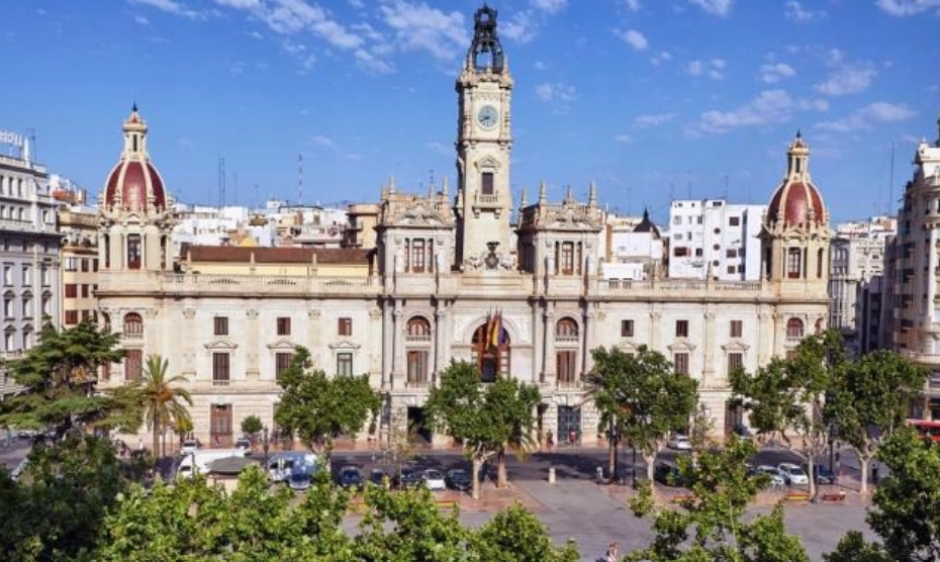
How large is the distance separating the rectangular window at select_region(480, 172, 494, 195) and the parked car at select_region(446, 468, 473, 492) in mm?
25497

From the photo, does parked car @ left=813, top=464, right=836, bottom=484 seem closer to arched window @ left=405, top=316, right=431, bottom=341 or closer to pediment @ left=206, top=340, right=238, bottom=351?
arched window @ left=405, top=316, right=431, bottom=341

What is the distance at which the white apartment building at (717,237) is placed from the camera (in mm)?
125750

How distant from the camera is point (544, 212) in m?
76.1

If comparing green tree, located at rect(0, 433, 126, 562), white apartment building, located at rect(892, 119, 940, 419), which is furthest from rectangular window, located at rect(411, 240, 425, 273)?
green tree, located at rect(0, 433, 126, 562)

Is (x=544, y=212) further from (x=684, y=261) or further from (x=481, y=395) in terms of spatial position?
(x=684, y=261)

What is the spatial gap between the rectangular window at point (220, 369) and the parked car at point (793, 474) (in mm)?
40146

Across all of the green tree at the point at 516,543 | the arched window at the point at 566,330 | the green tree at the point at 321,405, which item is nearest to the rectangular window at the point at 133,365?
the green tree at the point at 321,405

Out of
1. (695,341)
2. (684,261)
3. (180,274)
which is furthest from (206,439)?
(684,261)

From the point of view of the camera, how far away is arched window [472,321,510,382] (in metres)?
75.5

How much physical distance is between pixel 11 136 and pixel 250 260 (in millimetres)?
24758

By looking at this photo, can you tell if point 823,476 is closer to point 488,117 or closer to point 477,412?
point 477,412

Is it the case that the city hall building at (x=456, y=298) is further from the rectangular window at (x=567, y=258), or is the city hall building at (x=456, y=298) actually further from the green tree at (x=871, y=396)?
the green tree at (x=871, y=396)

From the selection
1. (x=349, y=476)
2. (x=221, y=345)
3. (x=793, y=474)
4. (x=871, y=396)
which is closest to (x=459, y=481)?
(x=349, y=476)

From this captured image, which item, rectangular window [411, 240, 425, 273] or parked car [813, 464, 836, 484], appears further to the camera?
rectangular window [411, 240, 425, 273]
